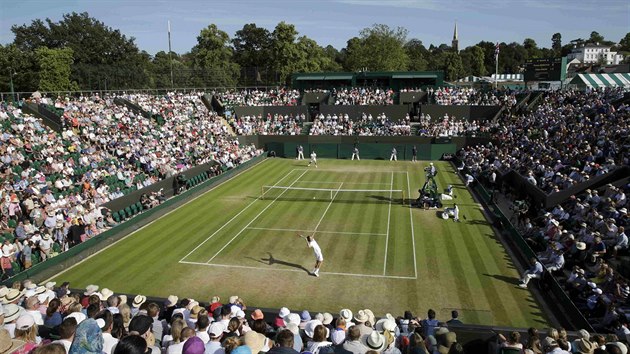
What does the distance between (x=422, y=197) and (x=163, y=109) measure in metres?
27.5

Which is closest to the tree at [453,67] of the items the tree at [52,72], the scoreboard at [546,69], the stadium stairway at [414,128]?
the scoreboard at [546,69]

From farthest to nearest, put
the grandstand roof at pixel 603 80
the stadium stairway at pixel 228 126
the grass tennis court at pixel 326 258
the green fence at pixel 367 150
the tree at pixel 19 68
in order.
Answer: the tree at pixel 19 68 → the grandstand roof at pixel 603 80 → the stadium stairway at pixel 228 126 → the green fence at pixel 367 150 → the grass tennis court at pixel 326 258

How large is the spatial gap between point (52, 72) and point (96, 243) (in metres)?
48.2

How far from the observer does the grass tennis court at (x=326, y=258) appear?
15.2 metres

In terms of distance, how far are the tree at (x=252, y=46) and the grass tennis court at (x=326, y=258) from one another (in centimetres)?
7295

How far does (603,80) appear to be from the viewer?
5431cm

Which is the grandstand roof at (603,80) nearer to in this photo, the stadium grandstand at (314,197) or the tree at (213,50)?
the stadium grandstand at (314,197)

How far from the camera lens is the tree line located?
2306 inches

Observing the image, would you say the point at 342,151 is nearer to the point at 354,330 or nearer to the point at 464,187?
the point at 464,187

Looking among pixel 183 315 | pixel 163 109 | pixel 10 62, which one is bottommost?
pixel 183 315

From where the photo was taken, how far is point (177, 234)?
22.2 m

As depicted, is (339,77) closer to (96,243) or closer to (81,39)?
(96,243)

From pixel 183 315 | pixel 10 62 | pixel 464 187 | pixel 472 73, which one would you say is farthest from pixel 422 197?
pixel 472 73

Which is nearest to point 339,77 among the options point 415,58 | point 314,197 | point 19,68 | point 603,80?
point 603,80
